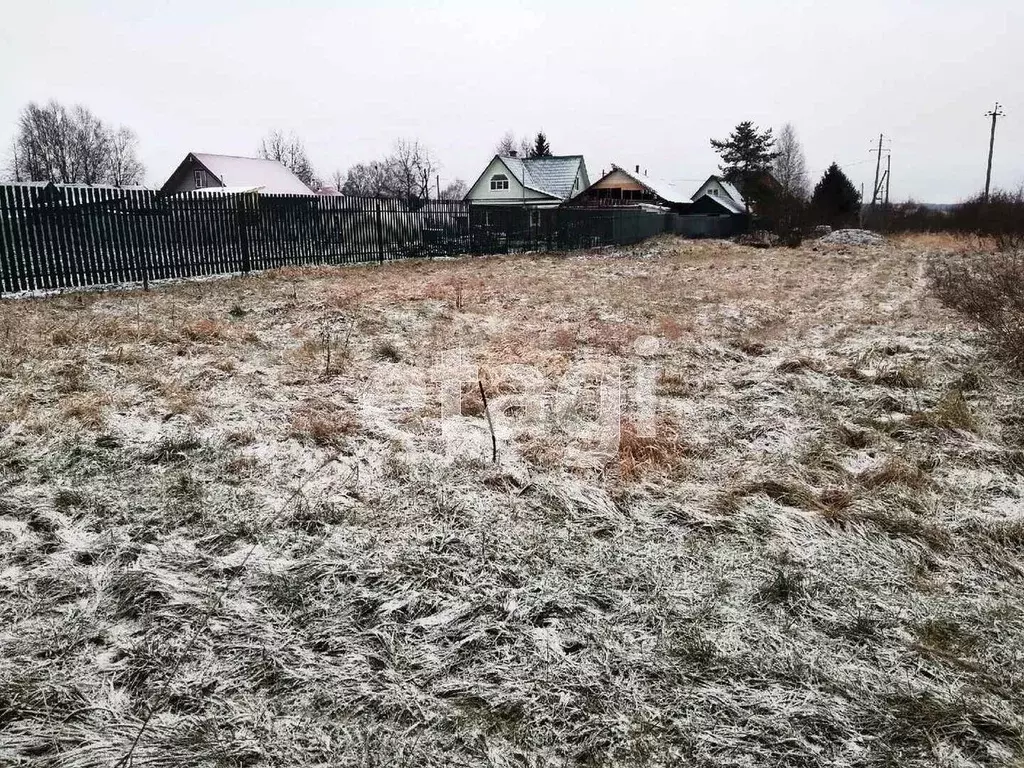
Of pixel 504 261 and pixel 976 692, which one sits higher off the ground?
pixel 504 261

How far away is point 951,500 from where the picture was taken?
302 cm

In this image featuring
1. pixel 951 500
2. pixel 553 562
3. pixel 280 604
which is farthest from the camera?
pixel 951 500

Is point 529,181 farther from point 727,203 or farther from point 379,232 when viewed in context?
point 379,232

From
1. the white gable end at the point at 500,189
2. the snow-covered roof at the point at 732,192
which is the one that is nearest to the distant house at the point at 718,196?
the snow-covered roof at the point at 732,192

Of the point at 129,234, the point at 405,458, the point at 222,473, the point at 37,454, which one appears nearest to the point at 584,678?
the point at 405,458

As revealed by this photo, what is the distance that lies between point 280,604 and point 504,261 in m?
14.6

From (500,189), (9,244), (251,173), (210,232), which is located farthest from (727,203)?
(9,244)

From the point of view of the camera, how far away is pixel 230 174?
4425 cm

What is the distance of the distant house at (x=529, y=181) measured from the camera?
46.7 m

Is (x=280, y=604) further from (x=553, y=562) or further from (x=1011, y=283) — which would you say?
(x=1011, y=283)

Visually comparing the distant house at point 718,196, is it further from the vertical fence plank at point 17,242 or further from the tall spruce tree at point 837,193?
the vertical fence plank at point 17,242

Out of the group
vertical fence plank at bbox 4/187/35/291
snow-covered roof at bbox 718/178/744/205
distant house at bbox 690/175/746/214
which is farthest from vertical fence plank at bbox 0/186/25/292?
snow-covered roof at bbox 718/178/744/205

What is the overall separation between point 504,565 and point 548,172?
48827 mm

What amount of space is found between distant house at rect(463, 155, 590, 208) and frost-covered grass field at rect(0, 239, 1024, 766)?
43334 millimetres
